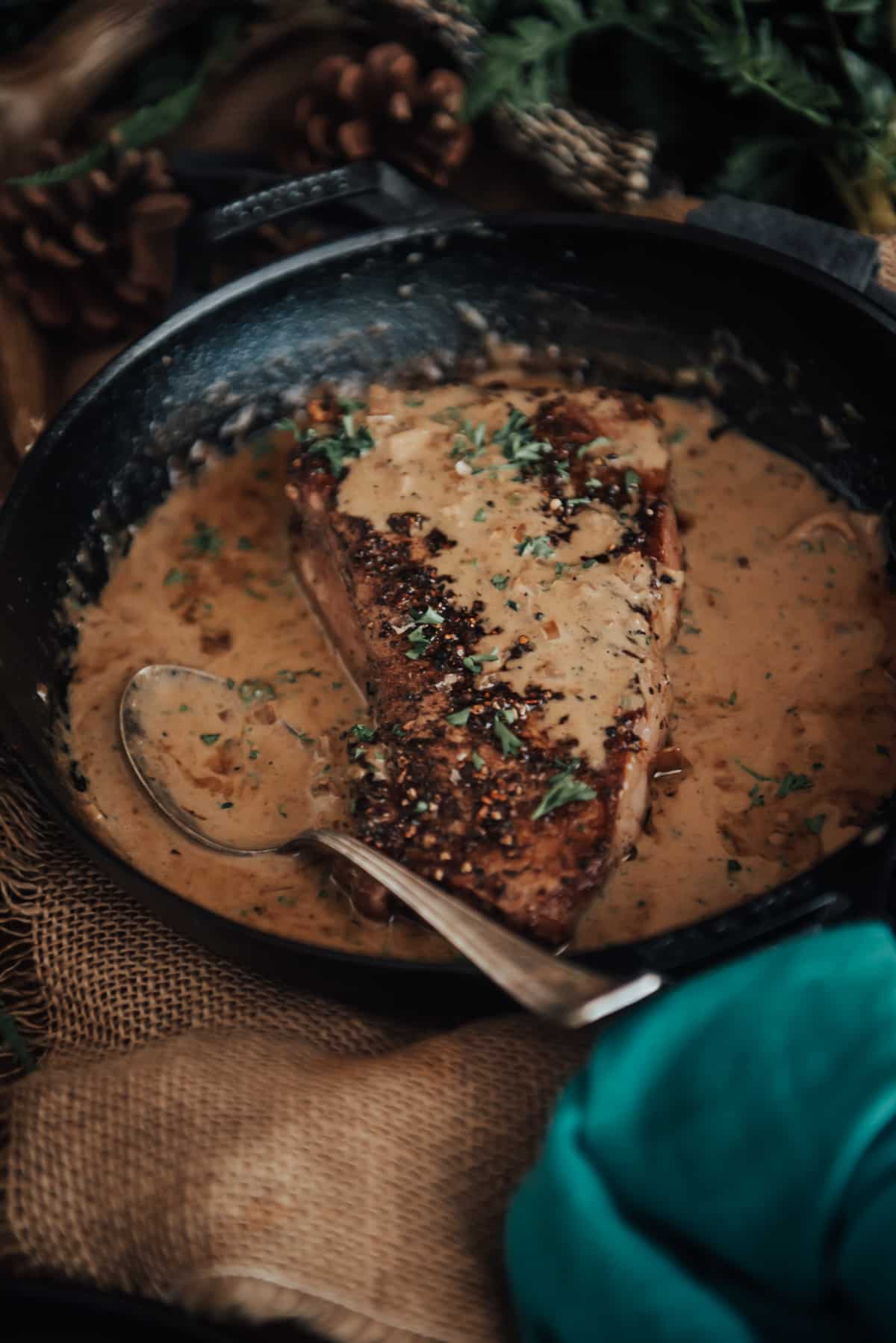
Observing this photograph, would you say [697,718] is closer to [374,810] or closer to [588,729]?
[588,729]

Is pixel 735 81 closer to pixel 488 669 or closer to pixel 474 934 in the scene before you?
pixel 488 669

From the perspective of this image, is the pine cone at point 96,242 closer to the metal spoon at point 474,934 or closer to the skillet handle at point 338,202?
the skillet handle at point 338,202

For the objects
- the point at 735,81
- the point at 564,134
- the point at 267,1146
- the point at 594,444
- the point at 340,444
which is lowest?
the point at 267,1146

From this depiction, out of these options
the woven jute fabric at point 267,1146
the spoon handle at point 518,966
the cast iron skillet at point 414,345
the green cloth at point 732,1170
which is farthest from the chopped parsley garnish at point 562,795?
the cast iron skillet at point 414,345

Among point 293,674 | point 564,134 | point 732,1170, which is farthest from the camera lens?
point 564,134

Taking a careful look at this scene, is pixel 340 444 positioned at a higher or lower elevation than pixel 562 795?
higher

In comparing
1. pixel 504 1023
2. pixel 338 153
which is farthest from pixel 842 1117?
pixel 338 153

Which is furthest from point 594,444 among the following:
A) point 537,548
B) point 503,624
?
point 503,624
